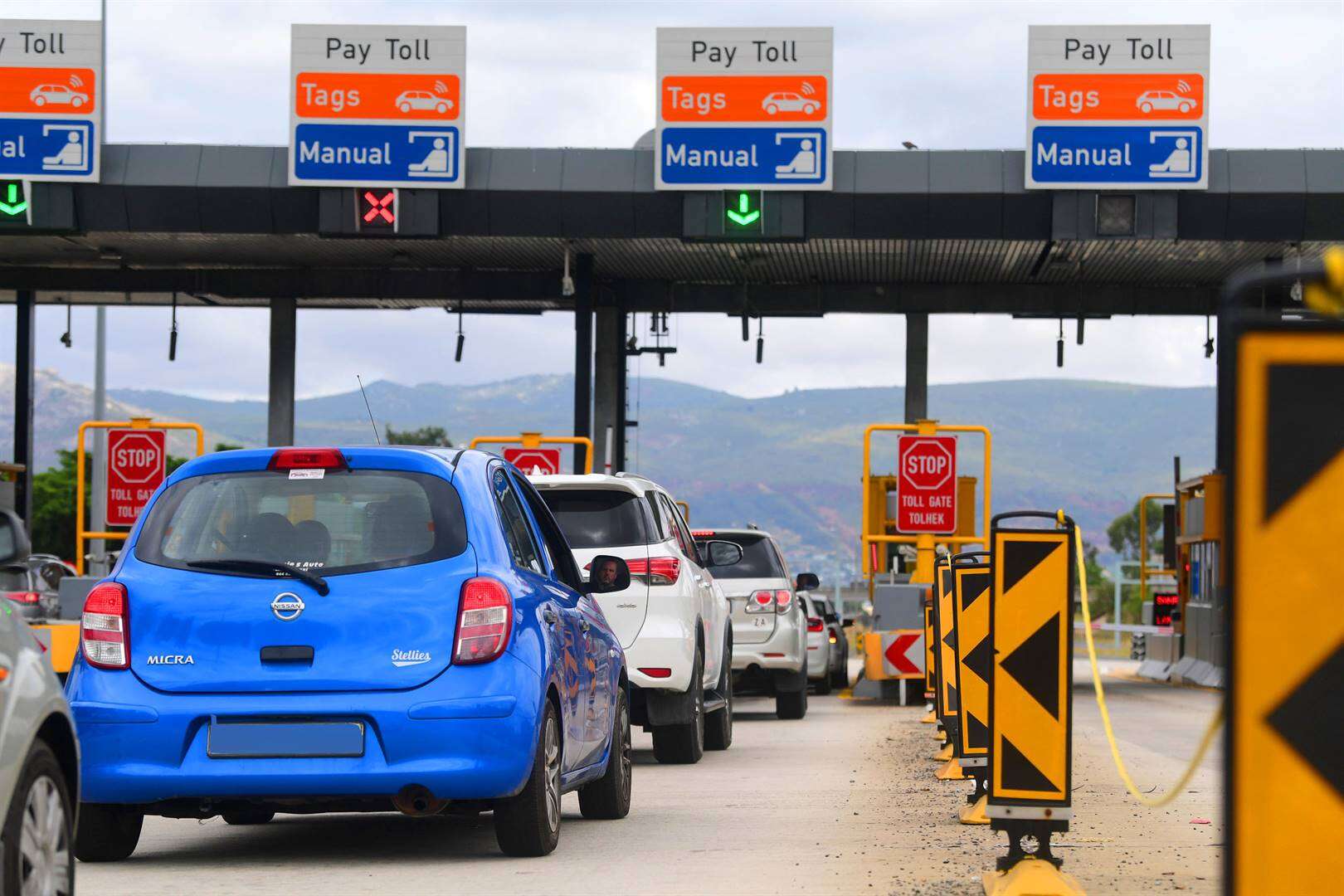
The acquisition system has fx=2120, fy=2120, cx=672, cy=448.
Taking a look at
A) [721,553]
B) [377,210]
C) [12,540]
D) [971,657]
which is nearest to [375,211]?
[377,210]

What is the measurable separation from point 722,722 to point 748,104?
11116 millimetres

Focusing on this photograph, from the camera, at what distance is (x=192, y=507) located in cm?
848

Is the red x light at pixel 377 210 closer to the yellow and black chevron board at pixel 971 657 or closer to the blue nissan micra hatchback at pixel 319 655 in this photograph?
the yellow and black chevron board at pixel 971 657

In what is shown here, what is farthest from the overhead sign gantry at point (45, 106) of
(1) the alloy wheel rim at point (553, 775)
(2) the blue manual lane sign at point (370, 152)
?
(1) the alloy wheel rim at point (553, 775)

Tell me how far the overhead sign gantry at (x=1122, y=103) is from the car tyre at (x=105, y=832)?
60.0ft

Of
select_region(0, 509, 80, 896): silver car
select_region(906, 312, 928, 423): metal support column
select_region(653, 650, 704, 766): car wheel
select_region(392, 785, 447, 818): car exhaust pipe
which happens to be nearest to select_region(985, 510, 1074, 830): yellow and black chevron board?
select_region(392, 785, 447, 818): car exhaust pipe

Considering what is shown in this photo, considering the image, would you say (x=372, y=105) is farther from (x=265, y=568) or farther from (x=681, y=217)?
(x=265, y=568)

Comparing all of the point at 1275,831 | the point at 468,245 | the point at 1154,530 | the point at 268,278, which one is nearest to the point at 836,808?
the point at 1275,831

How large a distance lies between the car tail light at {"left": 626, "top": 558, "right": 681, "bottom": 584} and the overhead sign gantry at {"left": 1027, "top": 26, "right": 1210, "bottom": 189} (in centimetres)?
1308

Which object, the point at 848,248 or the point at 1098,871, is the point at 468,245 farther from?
the point at 1098,871

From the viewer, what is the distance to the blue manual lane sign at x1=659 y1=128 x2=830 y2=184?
25.1 m

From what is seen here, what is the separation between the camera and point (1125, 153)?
2470cm

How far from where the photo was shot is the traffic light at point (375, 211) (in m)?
25.5

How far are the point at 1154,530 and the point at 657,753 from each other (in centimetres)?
18942
